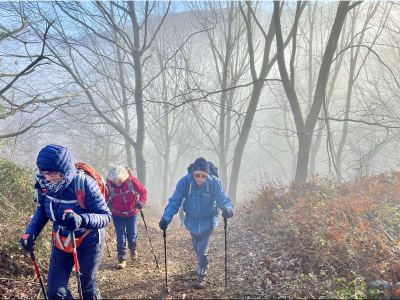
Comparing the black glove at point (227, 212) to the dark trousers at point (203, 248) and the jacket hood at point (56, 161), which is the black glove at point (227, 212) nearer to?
the dark trousers at point (203, 248)

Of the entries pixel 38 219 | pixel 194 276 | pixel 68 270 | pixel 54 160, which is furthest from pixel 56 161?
pixel 194 276

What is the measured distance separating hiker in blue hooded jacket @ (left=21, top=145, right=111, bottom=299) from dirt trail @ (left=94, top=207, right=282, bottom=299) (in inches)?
69.3

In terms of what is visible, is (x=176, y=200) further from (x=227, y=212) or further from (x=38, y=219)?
(x=38, y=219)

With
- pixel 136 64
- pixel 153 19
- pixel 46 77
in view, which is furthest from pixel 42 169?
pixel 153 19

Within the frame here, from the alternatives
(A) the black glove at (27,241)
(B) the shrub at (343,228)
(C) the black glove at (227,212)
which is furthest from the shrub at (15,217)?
(B) the shrub at (343,228)

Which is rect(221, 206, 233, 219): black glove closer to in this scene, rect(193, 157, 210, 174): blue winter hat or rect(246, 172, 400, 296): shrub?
rect(193, 157, 210, 174): blue winter hat

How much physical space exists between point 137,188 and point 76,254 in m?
2.73

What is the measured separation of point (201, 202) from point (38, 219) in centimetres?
250

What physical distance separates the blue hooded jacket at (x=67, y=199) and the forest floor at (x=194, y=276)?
6.52ft

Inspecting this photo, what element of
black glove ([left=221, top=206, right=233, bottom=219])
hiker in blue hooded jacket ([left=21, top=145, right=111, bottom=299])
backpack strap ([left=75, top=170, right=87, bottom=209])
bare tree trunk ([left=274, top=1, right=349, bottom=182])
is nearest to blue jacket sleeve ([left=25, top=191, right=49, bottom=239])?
hiker in blue hooded jacket ([left=21, top=145, right=111, bottom=299])

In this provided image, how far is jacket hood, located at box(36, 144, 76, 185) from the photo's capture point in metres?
2.58

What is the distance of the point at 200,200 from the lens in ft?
14.6

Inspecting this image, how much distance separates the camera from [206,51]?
18.8m

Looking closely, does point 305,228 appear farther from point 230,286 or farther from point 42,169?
point 42,169
